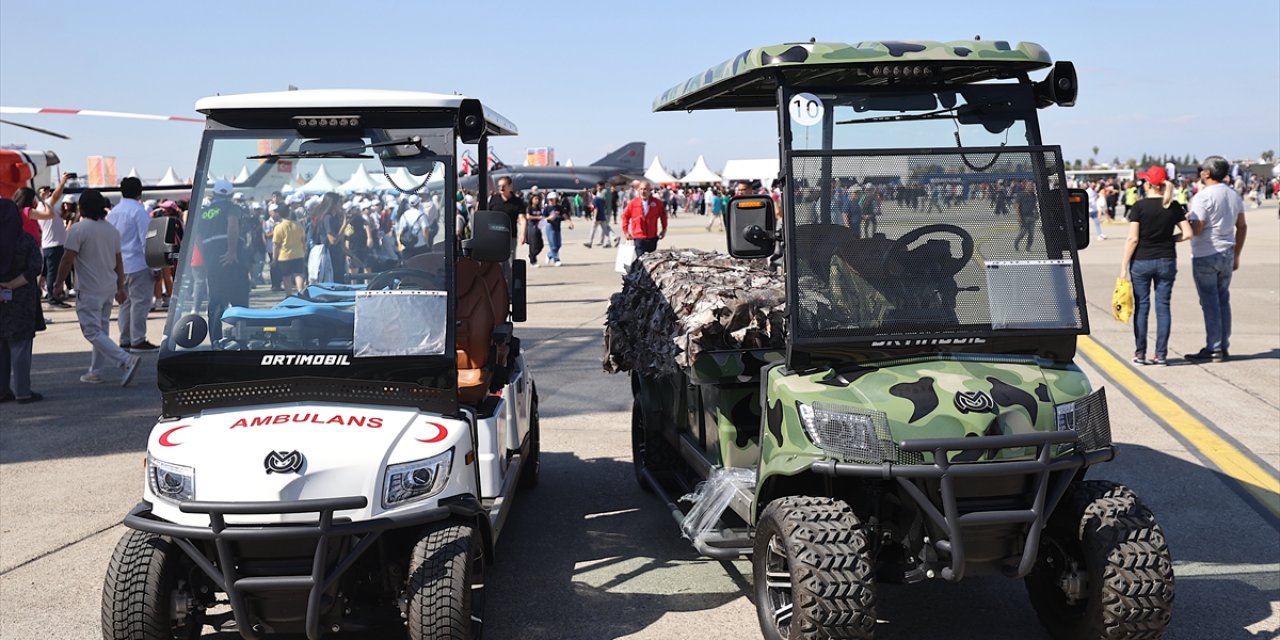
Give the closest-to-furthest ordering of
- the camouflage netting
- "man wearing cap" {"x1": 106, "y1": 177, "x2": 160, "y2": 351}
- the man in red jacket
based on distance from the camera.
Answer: the camouflage netting < "man wearing cap" {"x1": 106, "y1": 177, "x2": 160, "y2": 351} < the man in red jacket

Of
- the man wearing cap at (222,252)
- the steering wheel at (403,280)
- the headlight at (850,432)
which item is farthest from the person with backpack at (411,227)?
the headlight at (850,432)

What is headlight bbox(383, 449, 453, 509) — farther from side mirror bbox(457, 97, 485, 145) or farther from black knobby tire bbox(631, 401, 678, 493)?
black knobby tire bbox(631, 401, 678, 493)

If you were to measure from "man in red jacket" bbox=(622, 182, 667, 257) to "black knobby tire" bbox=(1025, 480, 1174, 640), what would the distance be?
43.4ft

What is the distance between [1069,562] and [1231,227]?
7.65 metres

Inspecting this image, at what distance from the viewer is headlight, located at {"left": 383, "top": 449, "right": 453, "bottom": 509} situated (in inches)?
167

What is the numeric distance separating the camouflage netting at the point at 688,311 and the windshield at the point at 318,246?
125 centimetres

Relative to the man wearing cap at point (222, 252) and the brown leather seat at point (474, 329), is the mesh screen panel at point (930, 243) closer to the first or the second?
the brown leather seat at point (474, 329)

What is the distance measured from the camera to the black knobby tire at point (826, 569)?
13.0 ft

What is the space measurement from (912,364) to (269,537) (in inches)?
94.9

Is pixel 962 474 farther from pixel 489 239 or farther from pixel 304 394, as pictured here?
pixel 304 394

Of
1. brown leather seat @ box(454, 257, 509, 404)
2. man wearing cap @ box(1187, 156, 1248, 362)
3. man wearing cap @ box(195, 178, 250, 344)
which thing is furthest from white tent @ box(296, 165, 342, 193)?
man wearing cap @ box(1187, 156, 1248, 362)

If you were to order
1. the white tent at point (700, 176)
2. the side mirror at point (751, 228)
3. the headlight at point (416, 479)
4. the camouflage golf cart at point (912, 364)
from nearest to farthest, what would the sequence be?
the camouflage golf cart at point (912, 364), the headlight at point (416, 479), the side mirror at point (751, 228), the white tent at point (700, 176)

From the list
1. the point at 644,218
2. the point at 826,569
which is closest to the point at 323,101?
the point at 826,569

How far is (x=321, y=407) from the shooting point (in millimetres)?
4566
